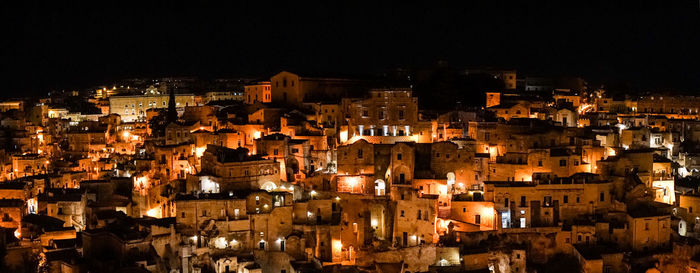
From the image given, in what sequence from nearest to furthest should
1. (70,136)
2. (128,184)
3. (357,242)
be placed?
(357,242) → (128,184) → (70,136)

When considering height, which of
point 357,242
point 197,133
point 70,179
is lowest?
point 357,242

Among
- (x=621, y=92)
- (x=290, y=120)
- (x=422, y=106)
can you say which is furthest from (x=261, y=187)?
(x=621, y=92)

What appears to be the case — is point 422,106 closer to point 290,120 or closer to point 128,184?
point 290,120

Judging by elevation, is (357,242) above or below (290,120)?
below

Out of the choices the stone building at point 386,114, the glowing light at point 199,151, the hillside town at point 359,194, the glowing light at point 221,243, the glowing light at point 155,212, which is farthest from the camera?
the glowing light at point 199,151

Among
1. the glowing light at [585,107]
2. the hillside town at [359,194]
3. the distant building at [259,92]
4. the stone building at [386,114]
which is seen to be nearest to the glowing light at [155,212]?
the hillside town at [359,194]

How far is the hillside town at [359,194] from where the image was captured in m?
29.3

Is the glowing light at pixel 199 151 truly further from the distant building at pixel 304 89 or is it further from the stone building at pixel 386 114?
the distant building at pixel 304 89

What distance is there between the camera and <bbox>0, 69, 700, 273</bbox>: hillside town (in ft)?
96.3

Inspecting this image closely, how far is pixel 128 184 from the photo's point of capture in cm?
3759

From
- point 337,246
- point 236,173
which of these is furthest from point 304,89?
point 337,246

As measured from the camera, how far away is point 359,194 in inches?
1310

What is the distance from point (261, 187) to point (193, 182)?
3286 millimetres

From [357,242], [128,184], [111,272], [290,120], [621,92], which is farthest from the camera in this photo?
[621,92]
